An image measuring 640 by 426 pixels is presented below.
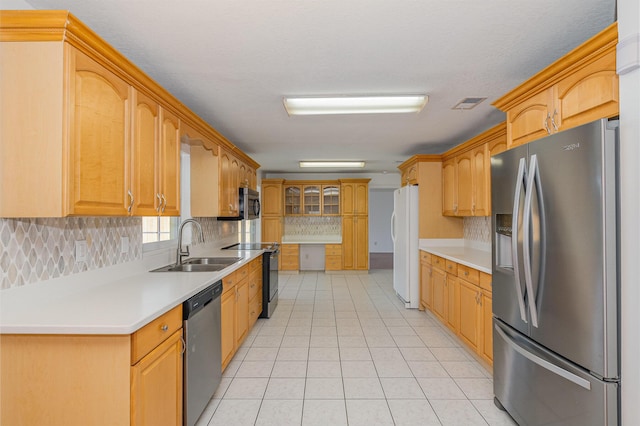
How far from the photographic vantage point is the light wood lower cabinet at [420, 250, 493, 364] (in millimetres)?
2791

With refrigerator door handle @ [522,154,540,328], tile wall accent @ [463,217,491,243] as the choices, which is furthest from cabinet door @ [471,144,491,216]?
refrigerator door handle @ [522,154,540,328]

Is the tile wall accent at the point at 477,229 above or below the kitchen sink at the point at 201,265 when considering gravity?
above

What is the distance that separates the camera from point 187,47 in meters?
2.08

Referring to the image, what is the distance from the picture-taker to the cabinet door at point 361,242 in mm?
7586

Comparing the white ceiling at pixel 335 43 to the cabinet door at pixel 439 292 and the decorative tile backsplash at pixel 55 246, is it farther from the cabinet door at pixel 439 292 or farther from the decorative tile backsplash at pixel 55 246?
the cabinet door at pixel 439 292

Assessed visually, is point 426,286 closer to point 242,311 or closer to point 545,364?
point 242,311

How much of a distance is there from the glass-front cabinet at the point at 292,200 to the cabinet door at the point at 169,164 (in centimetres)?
526

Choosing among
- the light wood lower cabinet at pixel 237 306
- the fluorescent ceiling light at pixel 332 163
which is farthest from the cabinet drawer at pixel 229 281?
the fluorescent ceiling light at pixel 332 163

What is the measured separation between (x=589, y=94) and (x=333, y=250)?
20.1 feet

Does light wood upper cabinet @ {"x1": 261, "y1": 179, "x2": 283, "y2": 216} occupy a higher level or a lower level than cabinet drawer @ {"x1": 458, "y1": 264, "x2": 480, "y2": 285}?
higher

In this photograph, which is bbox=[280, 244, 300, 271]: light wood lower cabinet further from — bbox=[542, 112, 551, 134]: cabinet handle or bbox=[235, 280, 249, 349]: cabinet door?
bbox=[542, 112, 551, 134]: cabinet handle

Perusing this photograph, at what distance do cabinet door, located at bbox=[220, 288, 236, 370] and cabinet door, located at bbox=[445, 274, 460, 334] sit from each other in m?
2.21

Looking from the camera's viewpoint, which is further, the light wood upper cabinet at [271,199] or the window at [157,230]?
the light wood upper cabinet at [271,199]

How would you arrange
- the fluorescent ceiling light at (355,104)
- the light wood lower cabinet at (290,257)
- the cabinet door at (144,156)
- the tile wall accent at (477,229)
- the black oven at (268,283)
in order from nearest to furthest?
1. the cabinet door at (144,156)
2. the fluorescent ceiling light at (355,104)
3. the tile wall accent at (477,229)
4. the black oven at (268,283)
5. the light wood lower cabinet at (290,257)
